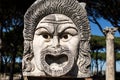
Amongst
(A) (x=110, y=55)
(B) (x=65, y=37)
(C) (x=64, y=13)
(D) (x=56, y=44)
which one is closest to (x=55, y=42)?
(D) (x=56, y=44)

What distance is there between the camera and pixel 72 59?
168 inches

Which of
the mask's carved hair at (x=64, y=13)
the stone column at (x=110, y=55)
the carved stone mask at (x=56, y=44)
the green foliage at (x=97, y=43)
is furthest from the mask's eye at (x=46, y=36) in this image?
the green foliage at (x=97, y=43)

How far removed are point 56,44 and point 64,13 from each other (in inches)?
17.1

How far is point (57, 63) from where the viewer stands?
4.35 meters

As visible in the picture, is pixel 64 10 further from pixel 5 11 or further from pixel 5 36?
pixel 5 36

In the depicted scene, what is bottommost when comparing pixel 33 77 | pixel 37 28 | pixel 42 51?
pixel 33 77

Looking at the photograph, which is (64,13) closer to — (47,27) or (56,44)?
(47,27)

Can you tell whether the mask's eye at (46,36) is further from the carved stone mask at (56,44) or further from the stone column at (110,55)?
the stone column at (110,55)

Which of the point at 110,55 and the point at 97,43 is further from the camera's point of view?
the point at 97,43

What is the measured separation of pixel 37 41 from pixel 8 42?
18241 mm

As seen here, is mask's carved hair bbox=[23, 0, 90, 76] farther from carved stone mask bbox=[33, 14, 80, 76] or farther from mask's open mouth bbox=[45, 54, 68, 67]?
mask's open mouth bbox=[45, 54, 68, 67]

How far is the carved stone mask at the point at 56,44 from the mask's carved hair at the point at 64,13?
6cm

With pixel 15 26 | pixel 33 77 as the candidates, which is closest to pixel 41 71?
pixel 33 77

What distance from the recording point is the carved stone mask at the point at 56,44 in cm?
427
